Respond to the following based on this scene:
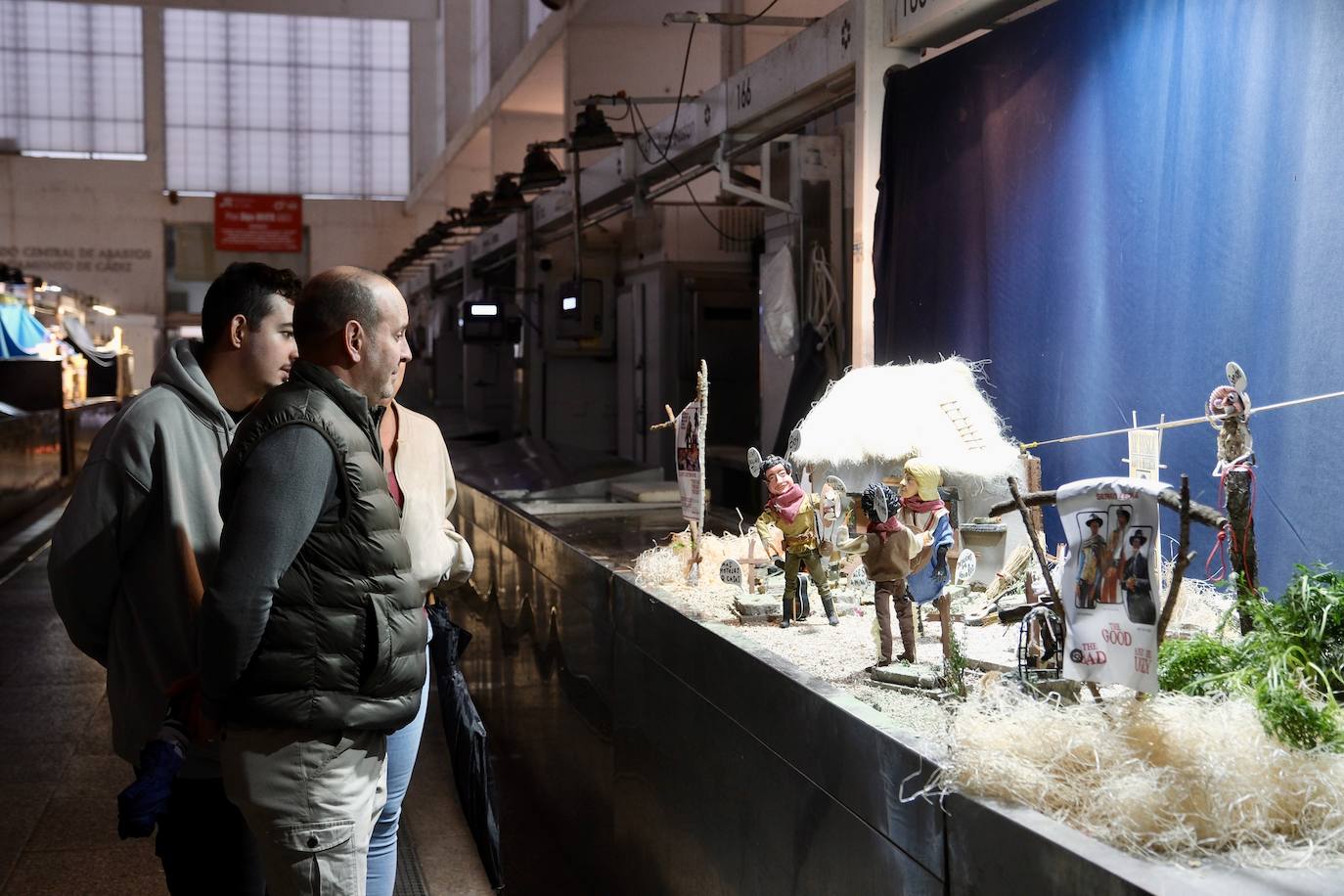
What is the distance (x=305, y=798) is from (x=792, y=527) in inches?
47.9

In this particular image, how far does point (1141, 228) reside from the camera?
348 cm

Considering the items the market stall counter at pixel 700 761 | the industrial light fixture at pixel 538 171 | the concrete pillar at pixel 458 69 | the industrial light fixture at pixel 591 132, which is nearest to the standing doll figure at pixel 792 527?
the market stall counter at pixel 700 761

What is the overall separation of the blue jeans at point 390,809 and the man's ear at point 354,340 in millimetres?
609

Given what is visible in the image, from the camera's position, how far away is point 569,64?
37.2 feet

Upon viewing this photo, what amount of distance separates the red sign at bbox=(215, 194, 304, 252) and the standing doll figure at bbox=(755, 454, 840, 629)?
22.8 metres

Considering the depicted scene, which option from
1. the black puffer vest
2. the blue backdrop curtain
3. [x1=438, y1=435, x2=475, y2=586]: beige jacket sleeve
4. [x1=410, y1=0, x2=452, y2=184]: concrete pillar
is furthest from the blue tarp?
the black puffer vest

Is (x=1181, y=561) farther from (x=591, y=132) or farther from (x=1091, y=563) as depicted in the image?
(x=591, y=132)

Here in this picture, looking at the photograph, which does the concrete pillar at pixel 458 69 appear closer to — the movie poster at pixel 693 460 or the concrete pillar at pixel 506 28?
the concrete pillar at pixel 506 28

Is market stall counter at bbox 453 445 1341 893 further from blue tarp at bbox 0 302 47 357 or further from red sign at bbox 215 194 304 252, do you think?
red sign at bbox 215 194 304 252

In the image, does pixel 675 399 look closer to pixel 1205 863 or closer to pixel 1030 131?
pixel 1030 131

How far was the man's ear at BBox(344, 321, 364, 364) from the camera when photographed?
2.02 metres

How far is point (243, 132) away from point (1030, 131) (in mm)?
22965

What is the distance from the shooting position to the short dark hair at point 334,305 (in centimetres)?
202

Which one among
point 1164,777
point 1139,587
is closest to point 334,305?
point 1139,587
